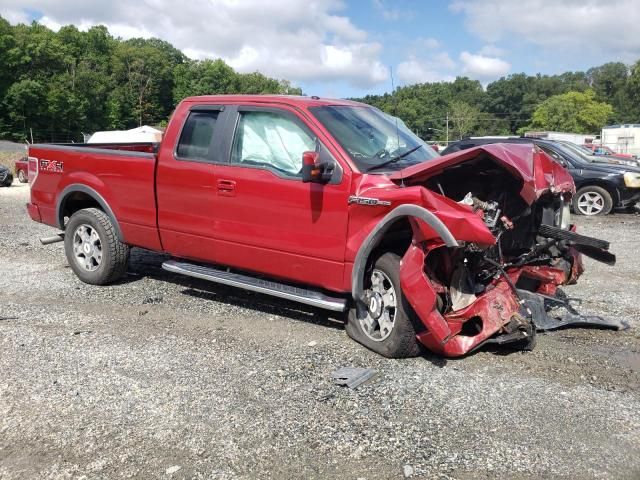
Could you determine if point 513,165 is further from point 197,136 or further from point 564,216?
point 197,136

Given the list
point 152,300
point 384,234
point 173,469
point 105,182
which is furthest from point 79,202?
point 173,469

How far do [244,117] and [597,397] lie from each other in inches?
149

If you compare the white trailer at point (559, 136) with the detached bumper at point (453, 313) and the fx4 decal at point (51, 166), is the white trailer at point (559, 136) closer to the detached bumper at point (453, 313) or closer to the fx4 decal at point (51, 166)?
the fx4 decal at point (51, 166)

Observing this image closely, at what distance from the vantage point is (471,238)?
4168 mm

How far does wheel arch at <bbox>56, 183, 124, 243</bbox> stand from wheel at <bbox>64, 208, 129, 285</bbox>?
0.10m

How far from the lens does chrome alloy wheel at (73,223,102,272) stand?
6828mm

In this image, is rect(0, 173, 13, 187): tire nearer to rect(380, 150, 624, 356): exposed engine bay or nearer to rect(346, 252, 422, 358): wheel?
rect(346, 252, 422, 358): wheel

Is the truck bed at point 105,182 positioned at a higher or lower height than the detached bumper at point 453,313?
higher

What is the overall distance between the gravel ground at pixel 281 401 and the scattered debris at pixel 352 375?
76 millimetres

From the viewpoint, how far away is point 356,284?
15.4 ft

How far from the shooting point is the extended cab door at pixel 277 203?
16.1 feet

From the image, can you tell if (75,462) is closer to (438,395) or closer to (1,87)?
(438,395)

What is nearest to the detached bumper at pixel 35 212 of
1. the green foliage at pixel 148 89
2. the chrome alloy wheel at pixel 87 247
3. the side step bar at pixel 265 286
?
the chrome alloy wheel at pixel 87 247

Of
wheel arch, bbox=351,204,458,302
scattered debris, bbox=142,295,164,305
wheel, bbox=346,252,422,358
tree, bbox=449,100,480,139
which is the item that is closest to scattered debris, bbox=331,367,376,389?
wheel, bbox=346,252,422,358
